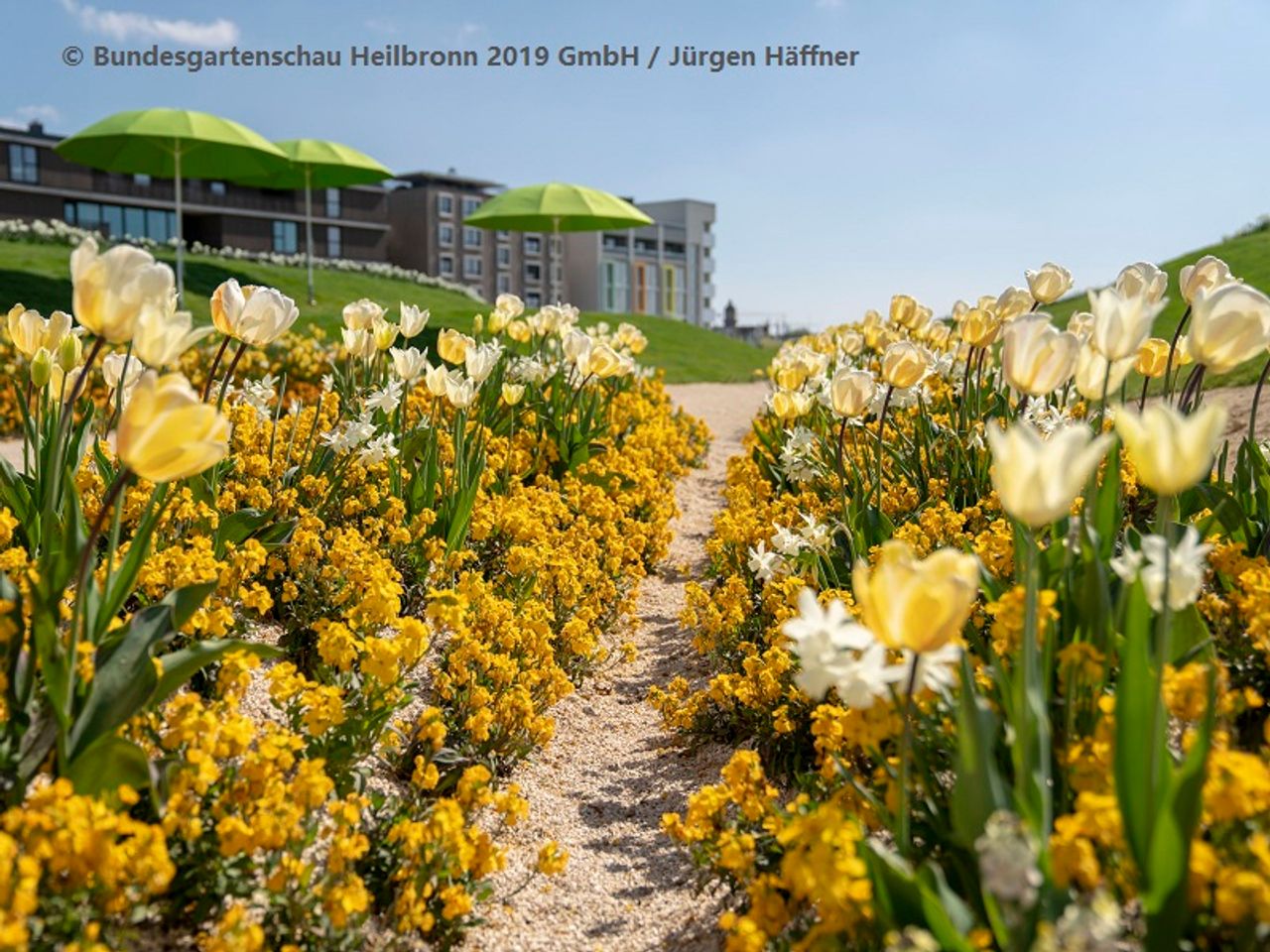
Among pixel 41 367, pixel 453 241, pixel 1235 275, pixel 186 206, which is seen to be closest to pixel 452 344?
pixel 41 367

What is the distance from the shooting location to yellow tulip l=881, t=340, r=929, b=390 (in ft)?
12.5

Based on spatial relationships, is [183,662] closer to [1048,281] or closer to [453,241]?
[1048,281]

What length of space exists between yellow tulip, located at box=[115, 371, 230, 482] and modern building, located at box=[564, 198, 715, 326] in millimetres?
60757

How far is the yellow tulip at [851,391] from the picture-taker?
3.71 meters

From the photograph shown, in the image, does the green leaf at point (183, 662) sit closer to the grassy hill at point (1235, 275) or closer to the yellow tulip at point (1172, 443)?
the yellow tulip at point (1172, 443)

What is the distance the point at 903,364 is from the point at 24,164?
51733 mm

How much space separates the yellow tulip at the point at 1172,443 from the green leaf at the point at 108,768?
6.44 ft

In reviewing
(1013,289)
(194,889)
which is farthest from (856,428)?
(194,889)

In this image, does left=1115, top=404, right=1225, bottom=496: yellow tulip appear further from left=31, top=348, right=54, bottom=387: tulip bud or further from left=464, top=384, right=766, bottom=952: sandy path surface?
left=31, top=348, right=54, bottom=387: tulip bud

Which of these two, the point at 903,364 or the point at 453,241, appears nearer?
the point at 903,364

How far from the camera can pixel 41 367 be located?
11.6 feet

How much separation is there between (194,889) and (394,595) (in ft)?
3.57


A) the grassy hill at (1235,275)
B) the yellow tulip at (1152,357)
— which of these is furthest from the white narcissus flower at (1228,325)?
the grassy hill at (1235,275)

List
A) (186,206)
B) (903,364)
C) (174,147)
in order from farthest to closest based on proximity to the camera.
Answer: (186,206), (174,147), (903,364)
